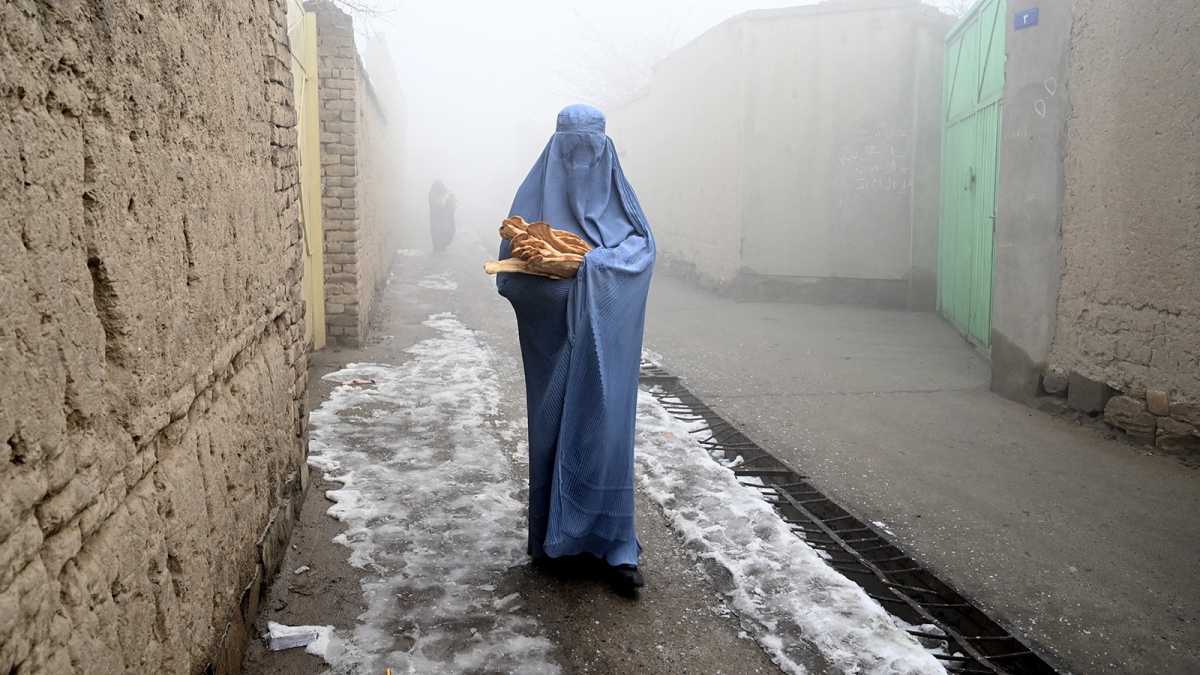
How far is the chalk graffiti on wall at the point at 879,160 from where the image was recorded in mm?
11648

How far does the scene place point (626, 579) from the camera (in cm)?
348

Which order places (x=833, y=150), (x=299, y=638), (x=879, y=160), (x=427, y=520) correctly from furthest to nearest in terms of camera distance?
(x=833, y=150) → (x=879, y=160) → (x=427, y=520) → (x=299, y=638)

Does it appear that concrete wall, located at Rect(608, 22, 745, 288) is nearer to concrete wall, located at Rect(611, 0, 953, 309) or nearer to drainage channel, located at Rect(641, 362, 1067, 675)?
concrete wall, located at Rect(611, 0, 953, 309)

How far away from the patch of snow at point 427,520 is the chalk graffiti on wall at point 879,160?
21.9 feet

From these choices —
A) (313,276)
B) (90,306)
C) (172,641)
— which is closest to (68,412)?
(90,306)

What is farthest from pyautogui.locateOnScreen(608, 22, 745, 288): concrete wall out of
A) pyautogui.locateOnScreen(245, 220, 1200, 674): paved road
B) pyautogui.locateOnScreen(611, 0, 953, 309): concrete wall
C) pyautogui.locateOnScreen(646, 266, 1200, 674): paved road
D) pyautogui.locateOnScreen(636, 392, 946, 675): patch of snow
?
pyautogui.locateOnScreen(636, 392, 946, 675): patch of snow

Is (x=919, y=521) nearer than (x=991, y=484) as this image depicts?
Yes

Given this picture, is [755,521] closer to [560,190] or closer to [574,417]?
[574,417]

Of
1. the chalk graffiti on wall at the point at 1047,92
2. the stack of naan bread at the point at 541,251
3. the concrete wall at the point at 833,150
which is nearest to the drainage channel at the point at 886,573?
the stack of naan bread at the point at 541,251

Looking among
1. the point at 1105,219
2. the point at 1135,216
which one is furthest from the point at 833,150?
the point at 1135,216

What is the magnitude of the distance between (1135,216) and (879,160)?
6.56 m

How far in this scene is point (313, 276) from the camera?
7.84 meters

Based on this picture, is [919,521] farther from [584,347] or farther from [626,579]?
[584,347]

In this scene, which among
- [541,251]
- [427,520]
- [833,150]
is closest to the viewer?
[541,251]
